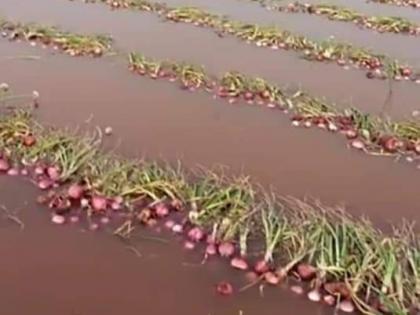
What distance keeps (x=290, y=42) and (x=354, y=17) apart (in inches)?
82.8

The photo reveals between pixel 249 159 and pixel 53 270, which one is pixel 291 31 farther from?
pixel 53 270

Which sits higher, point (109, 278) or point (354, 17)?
point (354, 17)

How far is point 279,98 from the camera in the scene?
655 centimetres

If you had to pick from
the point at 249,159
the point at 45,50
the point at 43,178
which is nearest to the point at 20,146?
the point at 43,178

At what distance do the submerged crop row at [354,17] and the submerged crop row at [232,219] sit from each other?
229 inches

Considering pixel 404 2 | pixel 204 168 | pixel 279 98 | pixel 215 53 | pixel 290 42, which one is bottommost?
pixel 204 168

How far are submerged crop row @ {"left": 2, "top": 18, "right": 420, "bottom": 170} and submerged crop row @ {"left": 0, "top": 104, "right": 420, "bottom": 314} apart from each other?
1.44 meters

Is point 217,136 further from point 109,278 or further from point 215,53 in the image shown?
point 215,53

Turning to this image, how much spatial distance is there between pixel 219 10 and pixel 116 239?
6.80 meters

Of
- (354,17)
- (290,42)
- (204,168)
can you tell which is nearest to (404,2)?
(354,17)

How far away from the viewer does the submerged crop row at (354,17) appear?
952cm

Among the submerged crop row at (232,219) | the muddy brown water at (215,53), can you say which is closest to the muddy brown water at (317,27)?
the muddy brown water at (215,53)

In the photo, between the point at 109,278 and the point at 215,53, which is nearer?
the point at 109,278

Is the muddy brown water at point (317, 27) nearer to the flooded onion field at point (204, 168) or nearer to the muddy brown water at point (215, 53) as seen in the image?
the flooded onion field at point (204, 168)
